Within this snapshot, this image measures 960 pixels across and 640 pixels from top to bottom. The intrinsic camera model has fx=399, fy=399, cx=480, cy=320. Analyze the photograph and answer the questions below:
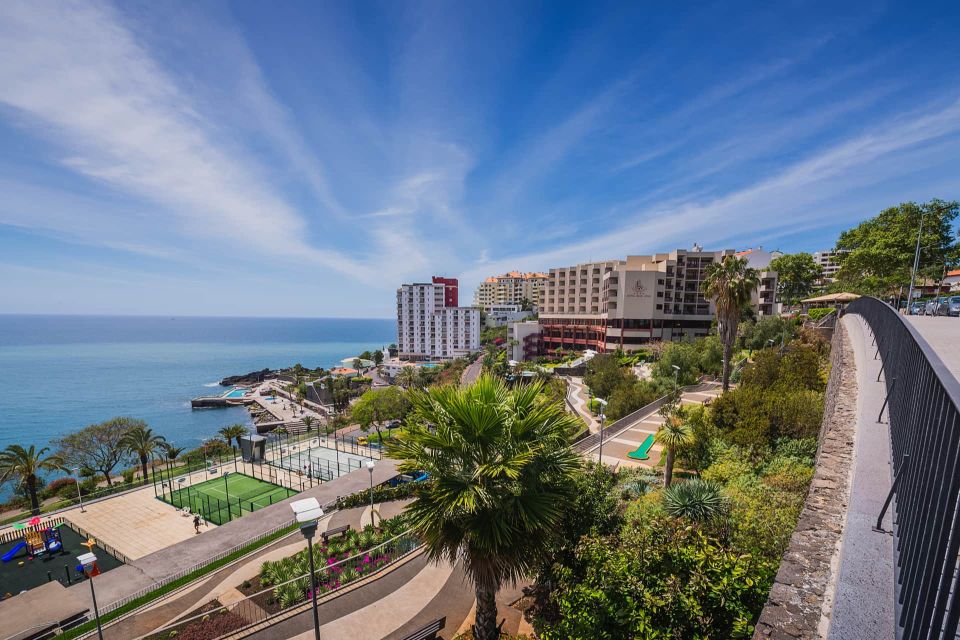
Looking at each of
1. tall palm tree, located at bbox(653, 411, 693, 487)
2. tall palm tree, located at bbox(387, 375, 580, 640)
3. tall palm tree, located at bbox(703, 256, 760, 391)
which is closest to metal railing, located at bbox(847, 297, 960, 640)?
tall palm tree, located at bbox(387, 375, 580, 640)

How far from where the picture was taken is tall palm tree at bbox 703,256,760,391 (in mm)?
27547

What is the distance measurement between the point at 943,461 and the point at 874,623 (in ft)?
5.99

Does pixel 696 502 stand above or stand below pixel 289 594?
above

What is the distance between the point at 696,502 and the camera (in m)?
10.6

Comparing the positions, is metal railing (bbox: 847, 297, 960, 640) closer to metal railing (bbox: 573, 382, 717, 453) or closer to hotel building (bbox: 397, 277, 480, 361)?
metal railing (bbox: 573, 382, 717, 453)

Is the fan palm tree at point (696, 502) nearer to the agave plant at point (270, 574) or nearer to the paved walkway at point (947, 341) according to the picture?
the paved walkway at point (947, 341)

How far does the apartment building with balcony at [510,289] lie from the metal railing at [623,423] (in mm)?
109751

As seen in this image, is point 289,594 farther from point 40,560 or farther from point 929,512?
point 40,560

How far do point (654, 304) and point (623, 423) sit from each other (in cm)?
3974

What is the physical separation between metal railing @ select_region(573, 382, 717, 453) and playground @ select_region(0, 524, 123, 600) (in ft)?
87.9

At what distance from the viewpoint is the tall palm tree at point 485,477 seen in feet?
23.9

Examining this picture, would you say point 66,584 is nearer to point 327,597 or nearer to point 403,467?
point 327,597

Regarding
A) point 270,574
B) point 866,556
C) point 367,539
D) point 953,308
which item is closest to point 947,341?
point 866,556

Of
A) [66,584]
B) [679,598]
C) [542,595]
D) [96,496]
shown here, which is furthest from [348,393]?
[679,598]
